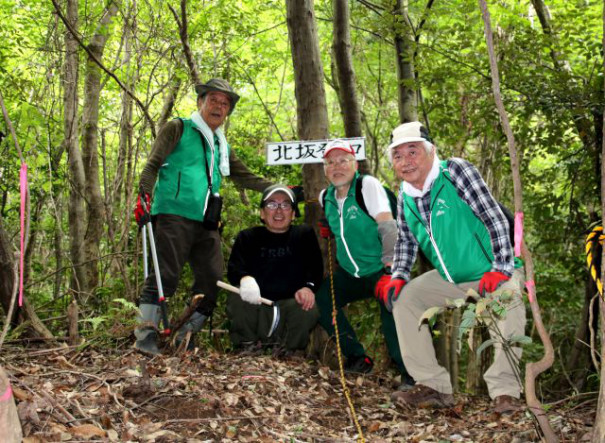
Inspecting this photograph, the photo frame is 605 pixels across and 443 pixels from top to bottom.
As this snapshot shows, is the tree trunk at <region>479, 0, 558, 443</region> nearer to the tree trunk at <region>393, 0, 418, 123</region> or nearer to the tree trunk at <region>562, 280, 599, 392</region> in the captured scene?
the tree trunk at <region>393, 0, 418, 123</region>

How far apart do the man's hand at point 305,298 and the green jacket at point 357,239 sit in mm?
503

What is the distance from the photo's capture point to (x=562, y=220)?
326 inches

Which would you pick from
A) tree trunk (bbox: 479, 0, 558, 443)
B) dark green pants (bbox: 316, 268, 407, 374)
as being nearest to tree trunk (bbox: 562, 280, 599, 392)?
dark green pants (bbox: 316, 268, 407, 374)

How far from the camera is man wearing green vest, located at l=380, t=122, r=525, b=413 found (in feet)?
14.2

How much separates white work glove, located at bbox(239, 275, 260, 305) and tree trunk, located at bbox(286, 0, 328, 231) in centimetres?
107

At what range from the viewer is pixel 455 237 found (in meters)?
4.55

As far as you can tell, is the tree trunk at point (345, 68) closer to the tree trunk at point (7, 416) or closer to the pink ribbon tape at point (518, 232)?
the pink ribbon tape at point (518, 232)

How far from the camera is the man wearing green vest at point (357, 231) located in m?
5.38

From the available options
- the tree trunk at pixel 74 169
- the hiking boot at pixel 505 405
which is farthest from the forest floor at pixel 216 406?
the tree trunk at pixel 74 169

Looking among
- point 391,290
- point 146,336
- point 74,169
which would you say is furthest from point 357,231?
point 74,169

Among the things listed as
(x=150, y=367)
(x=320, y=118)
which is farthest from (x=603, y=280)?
(x=320, y=118)

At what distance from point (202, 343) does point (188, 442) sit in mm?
3231

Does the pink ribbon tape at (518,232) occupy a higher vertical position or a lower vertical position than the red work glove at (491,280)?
higher

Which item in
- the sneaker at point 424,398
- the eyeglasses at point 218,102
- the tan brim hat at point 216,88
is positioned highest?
the tan brim hat at point 216,88
